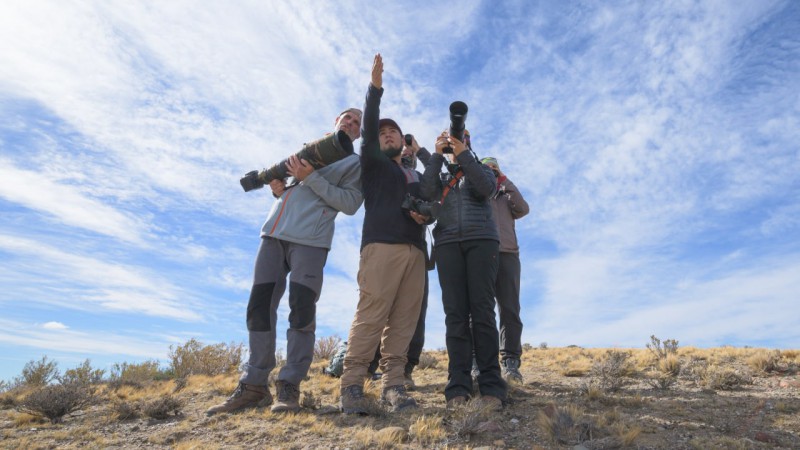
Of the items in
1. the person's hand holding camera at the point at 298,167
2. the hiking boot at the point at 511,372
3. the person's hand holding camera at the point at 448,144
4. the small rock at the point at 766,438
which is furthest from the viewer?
the hiking boot at the point at 511,372

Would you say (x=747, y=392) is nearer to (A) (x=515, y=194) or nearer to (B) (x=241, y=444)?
(A) (x=515, y=194)

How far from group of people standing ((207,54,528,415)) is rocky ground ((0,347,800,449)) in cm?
28

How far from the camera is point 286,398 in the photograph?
4.12 metres

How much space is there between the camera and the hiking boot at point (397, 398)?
3.93 meters

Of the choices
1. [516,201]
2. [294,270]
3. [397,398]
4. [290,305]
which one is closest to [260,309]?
[290,305]

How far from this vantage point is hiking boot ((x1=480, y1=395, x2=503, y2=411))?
11.8 feet

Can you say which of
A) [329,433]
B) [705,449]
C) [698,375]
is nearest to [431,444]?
[329,433]

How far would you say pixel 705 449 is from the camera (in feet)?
9.97

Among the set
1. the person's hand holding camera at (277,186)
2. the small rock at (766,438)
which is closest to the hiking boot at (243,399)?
the person's hand holding camera at (277,186)

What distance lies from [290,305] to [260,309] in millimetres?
400

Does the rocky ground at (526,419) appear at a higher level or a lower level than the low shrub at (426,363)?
lower

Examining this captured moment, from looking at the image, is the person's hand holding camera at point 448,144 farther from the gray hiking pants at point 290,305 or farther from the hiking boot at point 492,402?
the hiking boot at point 492,402

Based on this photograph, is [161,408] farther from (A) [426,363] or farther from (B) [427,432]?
(A) [426,363]

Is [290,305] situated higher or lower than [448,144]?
lower
